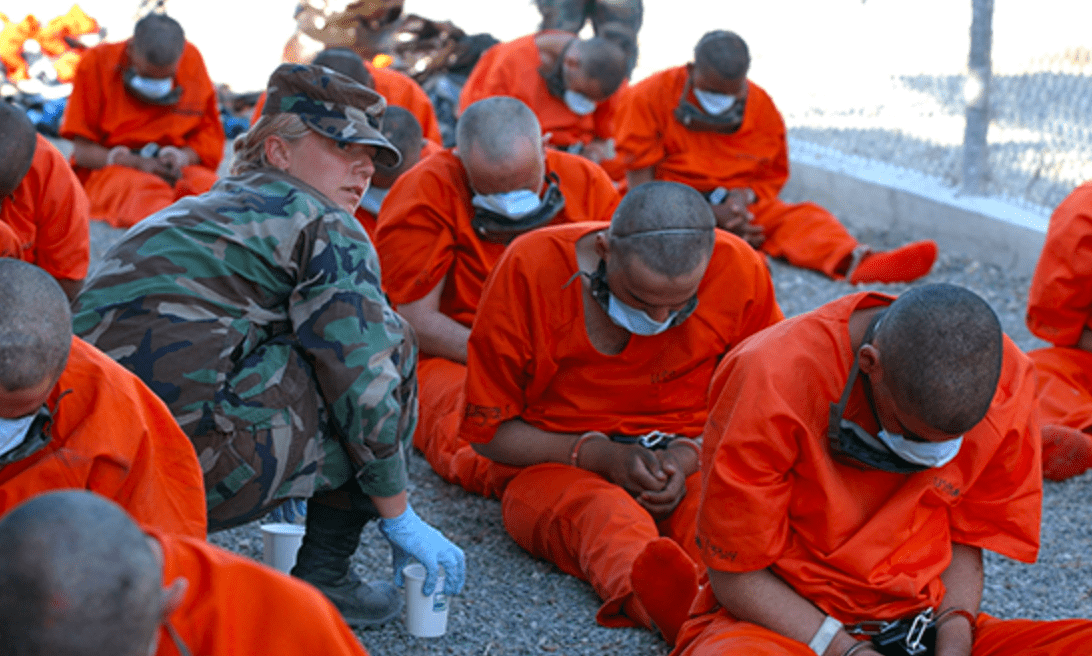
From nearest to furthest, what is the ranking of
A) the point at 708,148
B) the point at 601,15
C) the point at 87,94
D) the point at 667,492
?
the point at 667,492
the point at 708,148
the point at 87,94
the point at 601,15

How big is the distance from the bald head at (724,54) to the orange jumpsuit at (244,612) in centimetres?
557

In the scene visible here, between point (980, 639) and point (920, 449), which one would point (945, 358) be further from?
point (980, 639)

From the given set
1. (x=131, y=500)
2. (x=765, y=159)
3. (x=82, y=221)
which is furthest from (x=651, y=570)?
(x=765, y=159)

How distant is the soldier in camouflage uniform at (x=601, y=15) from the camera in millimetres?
9981

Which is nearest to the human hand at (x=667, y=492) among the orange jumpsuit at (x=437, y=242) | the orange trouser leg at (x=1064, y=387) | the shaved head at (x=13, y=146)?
the orange jumpsuit at (x=437, y=242)

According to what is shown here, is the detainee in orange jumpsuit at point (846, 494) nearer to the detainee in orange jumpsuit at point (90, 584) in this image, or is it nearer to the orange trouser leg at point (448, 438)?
the detainee in orange jumpsuit at point (90, 584)

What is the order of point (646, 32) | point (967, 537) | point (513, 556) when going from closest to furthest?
point (967, 537)
point (513, 556)
point (646, 32)

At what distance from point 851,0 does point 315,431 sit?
649cm

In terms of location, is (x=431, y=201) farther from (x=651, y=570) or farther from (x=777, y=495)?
(x=777, y=495)

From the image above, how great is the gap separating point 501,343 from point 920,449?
1.45m

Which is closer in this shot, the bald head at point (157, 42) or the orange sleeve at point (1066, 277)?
the orange sleeve at point (1066, 277)

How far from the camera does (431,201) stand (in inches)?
185

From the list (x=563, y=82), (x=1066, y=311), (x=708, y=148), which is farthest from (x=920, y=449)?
(x=563, y=82)

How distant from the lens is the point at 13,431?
219 centimetres
